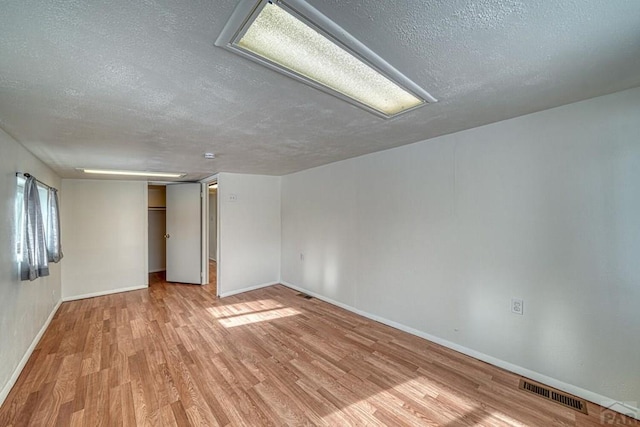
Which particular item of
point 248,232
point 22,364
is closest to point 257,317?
point 248,232

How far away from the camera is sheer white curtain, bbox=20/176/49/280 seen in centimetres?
246

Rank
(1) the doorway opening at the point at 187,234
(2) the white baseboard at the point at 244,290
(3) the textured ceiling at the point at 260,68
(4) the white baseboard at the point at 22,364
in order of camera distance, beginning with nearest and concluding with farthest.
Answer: (3) the textured ceiling at the point at 260,68, (4) the white baseboard at the point at 22,364, (2) the white baseboard at the point at 244,290, (1) the doorway opening at the point at 187,234

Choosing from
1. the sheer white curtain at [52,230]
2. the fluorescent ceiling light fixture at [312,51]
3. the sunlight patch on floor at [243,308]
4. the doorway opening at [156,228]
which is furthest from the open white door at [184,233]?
the fluorescent ceiling light fixture at [312,51]

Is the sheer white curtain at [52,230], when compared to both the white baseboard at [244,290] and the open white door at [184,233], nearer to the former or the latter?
the open white door at [184,233]

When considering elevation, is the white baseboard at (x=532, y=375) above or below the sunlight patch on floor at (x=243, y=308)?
above

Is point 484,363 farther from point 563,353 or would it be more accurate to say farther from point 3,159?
point 3,159

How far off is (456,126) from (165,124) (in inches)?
101

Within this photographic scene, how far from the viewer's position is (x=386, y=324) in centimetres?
332

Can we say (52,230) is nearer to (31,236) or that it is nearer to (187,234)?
A: (31,236)

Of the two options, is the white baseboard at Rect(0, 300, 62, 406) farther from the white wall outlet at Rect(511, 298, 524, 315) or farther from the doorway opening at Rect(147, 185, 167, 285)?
the white wall outlet at Rect(511, 298, 524, 315)

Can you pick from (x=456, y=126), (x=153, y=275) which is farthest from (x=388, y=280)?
(x=153, y=275)

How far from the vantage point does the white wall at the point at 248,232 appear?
15.2 ft

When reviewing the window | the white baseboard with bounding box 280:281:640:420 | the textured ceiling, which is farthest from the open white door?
the white baseboard with bounding box 280:281:640:420

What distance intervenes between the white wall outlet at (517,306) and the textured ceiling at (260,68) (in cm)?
161
